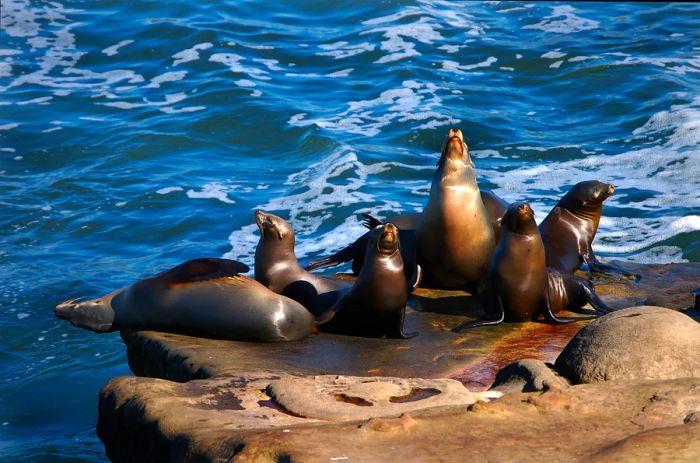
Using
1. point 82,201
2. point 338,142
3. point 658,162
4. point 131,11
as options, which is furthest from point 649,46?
point 82,201

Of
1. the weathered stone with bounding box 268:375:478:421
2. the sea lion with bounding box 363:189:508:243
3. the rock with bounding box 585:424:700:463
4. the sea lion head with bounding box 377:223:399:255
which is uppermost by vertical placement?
the rock with bounding box 585:424:700:463

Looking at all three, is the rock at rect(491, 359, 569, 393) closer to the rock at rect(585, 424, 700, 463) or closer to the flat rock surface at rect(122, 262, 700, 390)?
the flat rock surface at rect(122, 262, 700, 390)

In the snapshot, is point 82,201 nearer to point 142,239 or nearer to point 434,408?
point 142,239

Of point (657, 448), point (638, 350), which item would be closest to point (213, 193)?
point (638, 350)

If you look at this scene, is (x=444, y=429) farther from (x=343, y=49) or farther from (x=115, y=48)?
(x=115, y=48)

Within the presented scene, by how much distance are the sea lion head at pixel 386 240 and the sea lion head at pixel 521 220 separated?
29.4 inches

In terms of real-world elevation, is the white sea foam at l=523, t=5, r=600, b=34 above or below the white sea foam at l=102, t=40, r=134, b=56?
above

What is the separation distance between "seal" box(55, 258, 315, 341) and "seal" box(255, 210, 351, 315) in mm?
420

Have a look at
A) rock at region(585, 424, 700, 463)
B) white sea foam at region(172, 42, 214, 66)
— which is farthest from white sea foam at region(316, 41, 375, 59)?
rock at region(585, 424, 700, 463)

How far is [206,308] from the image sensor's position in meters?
6.40

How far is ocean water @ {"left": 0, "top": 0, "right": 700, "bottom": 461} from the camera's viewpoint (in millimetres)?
9516

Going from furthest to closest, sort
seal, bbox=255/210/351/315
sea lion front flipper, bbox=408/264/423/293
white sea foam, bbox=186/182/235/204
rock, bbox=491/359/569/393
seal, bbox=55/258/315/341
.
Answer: white sea foam, bbox=186/182/235/204 → sea lion front flipper, bbox=408/264/423/293 → seal, bbox=255/210/351/315 → seal, bbox=55/258/315/341 → rock, bbox=491/359/569/393

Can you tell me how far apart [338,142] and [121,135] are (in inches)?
102

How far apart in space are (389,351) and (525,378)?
124 centimetres
